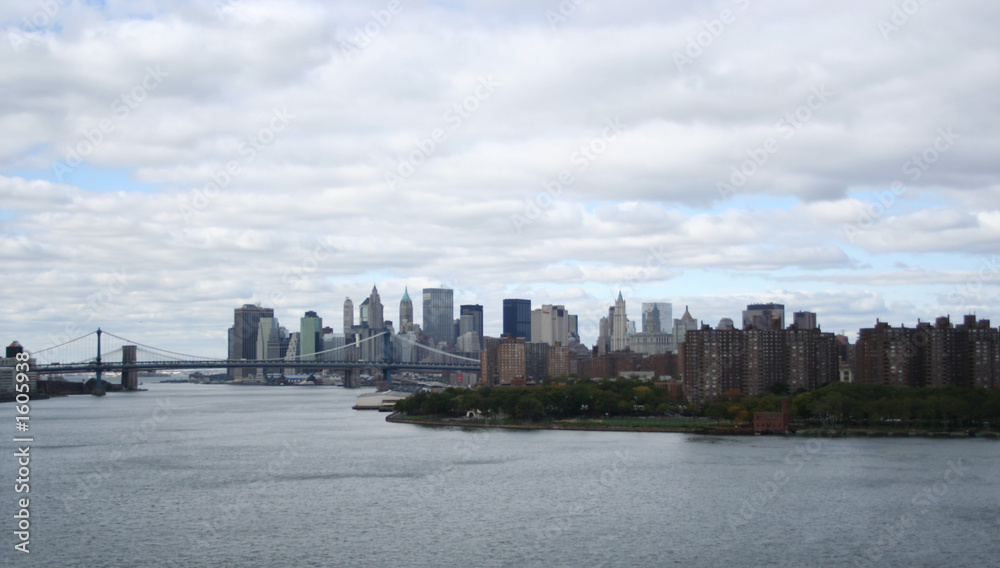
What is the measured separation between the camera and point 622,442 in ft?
118

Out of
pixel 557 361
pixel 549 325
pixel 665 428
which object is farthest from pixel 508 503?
pixel 549 325

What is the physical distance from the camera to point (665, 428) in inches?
1631

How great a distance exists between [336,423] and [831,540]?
107 feet

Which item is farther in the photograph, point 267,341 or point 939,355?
point 267,341

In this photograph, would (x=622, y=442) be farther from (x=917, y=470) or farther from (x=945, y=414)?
(x=945, y=414)

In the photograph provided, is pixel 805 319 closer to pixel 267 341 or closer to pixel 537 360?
pixel 537 360

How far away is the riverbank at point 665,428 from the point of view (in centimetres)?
3794

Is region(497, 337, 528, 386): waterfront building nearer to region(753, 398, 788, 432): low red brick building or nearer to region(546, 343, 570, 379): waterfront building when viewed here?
region(546, 343, 570, 379): waterfront building

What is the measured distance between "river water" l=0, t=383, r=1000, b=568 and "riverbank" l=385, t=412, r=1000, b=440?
2.28 metres

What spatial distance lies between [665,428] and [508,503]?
20968 mm

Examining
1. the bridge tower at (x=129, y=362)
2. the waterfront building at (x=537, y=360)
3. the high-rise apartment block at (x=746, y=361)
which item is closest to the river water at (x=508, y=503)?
the high-rise apartment block at (x=746, y=361)

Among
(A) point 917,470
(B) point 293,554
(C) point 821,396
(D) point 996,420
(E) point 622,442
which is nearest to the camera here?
(B) point 293,554

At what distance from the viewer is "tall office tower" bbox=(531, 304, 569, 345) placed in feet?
462

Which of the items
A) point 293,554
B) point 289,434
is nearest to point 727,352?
point 289,434
